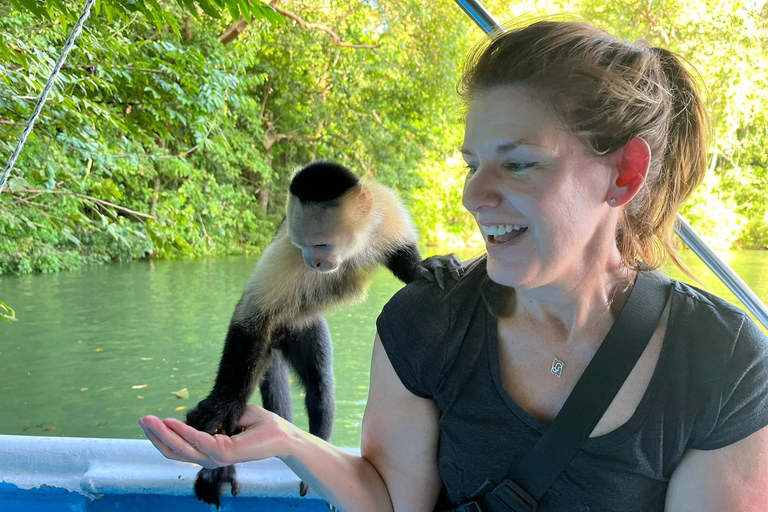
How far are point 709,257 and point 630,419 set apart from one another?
0.47 m

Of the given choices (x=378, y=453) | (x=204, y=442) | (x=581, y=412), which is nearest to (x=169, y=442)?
(x=204, y=442)

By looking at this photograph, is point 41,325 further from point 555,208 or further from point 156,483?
point 555,208

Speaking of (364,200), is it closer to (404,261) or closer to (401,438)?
(404,261)

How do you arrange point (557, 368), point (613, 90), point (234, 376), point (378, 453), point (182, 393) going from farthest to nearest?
point (182, 393) < point (234, 376) < point (378, 453) < point (557, 368) < point (613, 90)

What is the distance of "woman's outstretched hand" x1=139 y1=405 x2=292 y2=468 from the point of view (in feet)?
2.61

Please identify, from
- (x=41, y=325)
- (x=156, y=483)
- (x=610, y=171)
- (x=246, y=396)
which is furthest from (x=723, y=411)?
(x=41, y=325)

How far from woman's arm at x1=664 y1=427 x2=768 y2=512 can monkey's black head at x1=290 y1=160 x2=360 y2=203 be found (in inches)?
43.0

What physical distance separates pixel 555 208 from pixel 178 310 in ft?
13.1

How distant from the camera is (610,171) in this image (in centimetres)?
76

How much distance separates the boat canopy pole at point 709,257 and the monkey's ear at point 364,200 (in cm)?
67

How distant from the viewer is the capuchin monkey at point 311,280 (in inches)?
62.4

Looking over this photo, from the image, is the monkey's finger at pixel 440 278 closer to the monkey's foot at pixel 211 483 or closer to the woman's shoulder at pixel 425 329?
the woman's shoulder at pixel 425 329

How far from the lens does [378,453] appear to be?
943 millimetres

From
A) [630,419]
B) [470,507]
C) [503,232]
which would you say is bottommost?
[470,507]
